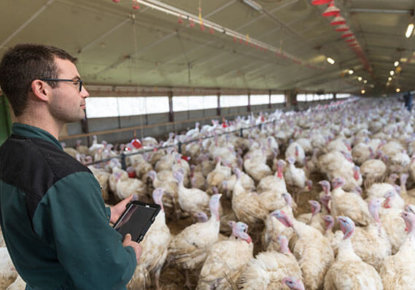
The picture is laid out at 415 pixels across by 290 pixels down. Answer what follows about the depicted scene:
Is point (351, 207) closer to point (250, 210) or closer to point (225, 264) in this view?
point (250, 210)

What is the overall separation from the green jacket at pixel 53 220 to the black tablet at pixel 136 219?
40cm

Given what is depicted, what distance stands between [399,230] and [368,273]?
1410 mm

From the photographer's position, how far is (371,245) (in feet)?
10.4

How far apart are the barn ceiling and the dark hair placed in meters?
3.19

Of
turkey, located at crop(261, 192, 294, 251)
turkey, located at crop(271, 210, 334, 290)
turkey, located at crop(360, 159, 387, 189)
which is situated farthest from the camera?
turkey, located at crop(360, 159, 387, 189)

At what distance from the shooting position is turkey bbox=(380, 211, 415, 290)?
2.46m

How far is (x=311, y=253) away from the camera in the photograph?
2.99 m

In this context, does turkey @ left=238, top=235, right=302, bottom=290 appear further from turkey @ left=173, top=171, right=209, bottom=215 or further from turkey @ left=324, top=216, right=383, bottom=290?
turkey @ left=173, top=171, right=209, bottom=215

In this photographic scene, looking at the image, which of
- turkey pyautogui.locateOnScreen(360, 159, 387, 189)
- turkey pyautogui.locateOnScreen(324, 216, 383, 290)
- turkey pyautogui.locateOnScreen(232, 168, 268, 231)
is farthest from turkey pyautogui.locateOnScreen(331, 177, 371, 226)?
turkey pyautogui.locateOnScreen(360, 159, 387, 189)

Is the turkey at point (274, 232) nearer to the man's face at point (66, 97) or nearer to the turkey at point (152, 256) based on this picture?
the turkey at point (152, 256)

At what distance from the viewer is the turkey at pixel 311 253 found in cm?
279

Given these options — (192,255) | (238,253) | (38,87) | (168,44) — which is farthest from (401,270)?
(168,44)

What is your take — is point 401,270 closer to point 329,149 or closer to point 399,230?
point 399,230

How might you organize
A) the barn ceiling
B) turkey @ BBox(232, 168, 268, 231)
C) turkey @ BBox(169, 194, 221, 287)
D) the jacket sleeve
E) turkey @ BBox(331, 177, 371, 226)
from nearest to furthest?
the jacket sleeve < turkey @ BBox(169, 194, 221, 287) < turkey @ BBox(331, 177, 371, 226) < turkey @ BBox(232, 168, 268, 231) < the barn ceiling
